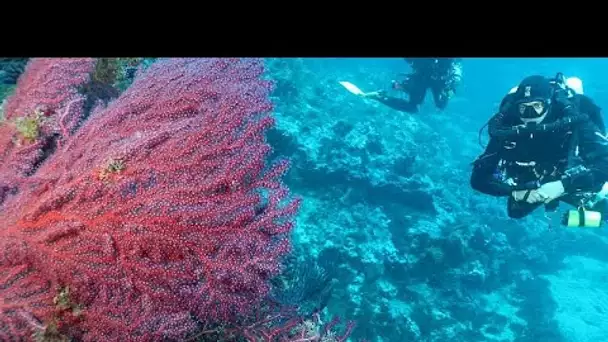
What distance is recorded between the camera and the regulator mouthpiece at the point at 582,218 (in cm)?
601

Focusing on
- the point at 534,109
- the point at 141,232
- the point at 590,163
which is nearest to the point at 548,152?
the point at 590,163

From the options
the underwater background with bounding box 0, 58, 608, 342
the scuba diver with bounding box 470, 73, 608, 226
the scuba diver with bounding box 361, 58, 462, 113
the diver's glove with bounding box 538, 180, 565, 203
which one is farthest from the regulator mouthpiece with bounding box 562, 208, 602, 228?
the scuba diver with bounding box 361, 58, 462, 113

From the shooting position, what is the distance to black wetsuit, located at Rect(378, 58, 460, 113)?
12.8 meters

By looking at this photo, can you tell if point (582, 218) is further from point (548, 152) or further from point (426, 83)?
point (426, 83)

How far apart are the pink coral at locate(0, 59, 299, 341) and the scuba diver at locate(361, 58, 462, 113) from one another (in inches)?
393

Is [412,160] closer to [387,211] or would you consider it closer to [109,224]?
[387,211]

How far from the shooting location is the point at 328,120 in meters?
17.2

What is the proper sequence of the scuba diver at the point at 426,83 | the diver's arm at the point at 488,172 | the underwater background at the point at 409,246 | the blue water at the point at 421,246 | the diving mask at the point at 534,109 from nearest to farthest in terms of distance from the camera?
the diving mask at the point at 534,109 < the diver's arm at the point at 488,172 < the underwater background at the point at 409,246 < the blue water at the point at 421,246 < the scuba diver at the point at 426,83

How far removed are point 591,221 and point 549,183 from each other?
94 cm

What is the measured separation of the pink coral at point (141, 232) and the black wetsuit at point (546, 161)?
13.5 feet

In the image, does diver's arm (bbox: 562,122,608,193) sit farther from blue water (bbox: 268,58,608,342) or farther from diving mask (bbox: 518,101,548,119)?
blue water (bbox: 268,58,608,342)

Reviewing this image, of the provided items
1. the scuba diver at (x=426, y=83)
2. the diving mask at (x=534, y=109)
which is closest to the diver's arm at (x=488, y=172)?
the diving mask at (x=534, y=109)

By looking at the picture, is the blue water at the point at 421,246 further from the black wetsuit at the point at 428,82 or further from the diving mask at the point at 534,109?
the diving mask at the point at 534,109
